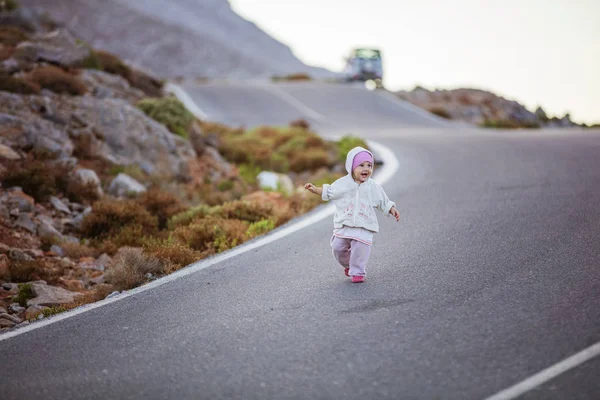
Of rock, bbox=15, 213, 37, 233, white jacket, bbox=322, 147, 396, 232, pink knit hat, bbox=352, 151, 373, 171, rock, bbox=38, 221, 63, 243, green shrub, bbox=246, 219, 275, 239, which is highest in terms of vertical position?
pink knit hat, bbox=352, 151, 373, 171

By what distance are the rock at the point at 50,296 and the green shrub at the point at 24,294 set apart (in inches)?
1.6

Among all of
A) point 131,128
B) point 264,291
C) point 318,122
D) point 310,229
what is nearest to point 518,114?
point 318,122

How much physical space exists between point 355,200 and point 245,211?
3.31 metres

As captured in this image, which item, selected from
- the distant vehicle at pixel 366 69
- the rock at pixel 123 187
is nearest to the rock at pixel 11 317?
the rock at pixel 123 187

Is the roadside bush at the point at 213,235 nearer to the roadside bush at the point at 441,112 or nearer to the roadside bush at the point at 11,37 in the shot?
the roadside bush at the point at 11,37

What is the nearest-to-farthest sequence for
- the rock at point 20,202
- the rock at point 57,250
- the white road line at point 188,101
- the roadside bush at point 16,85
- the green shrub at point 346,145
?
the rock at point 57,250 < the rock at point 20,202 < the roadside bush at point 16,85 < the green shrub at point 346,145 < the white road line at point 188,101

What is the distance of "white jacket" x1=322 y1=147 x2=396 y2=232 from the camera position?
5528mm

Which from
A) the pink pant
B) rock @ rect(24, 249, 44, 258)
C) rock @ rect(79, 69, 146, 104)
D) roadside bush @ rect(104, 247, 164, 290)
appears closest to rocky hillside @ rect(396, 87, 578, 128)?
rock @ rect(79, 69, 146, 104)

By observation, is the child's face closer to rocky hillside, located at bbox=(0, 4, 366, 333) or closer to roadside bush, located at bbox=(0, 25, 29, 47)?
rocky hillside, located at bbox=(0, 4, 366, 333)

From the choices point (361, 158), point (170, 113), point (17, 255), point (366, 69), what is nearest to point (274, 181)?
point (170, 113)

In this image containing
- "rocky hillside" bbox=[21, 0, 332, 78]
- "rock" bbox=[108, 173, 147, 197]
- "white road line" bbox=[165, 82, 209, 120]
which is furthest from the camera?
"rocky hillside" bbox=[21, 0, 332, 78]

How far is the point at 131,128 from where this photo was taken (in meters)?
12.3

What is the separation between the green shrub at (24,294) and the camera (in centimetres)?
632

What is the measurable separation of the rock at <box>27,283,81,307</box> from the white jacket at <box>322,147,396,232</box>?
9.37 ft
